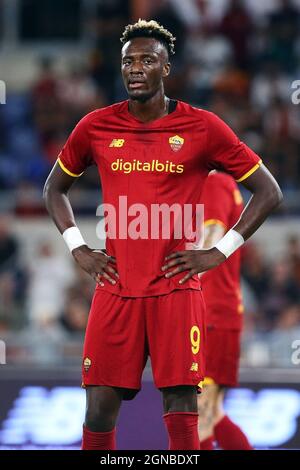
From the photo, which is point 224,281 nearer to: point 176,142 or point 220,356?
point 220,356

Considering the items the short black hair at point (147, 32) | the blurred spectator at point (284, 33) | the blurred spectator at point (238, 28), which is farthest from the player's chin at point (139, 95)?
the blurred spectator at point (238, 28)

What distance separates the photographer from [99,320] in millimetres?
5609

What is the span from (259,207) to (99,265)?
808 millimetres

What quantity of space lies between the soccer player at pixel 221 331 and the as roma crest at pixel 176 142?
1386 mm

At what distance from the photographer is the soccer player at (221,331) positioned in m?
7.14

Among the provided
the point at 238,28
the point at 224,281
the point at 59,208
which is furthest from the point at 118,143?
the point at 238,28

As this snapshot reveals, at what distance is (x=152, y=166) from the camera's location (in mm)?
5609

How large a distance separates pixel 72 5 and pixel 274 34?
10.8 ft

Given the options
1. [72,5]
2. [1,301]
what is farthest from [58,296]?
[72,5]

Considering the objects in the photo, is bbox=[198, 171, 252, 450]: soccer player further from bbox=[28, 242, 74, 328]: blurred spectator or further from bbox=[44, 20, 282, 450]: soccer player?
bbox=[28, 242, 74, 328]: blurred spectator

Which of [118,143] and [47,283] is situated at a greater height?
[118,143]

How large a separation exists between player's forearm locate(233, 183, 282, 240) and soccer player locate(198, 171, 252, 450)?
1.32 metres

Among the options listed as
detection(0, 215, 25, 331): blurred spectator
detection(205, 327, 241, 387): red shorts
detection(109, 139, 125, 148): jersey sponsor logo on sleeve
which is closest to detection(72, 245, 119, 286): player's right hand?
detection(109, 139, 125, 148): jersey sponsor logo on sleeve

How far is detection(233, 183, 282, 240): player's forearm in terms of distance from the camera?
5.67 meters
